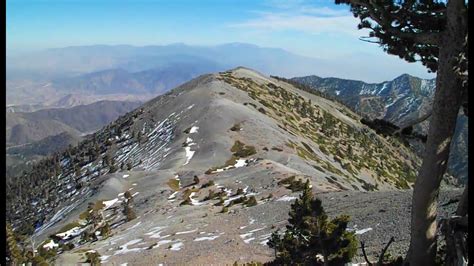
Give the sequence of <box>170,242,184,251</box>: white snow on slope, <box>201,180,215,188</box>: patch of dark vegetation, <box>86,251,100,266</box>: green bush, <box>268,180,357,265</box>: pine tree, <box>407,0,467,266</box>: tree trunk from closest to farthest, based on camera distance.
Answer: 1. <box>407,0,467,266</box>: tree trunk
2. <box>268,180,357,265</box>: pine tree
3. <box>86,251,100,266</box>: green bush
4. <box>170,242,184,251</box>: white snow on slope
5. <box>201,180,215,188</box>: patch of dark vegetation

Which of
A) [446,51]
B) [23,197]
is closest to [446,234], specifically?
[446,51]

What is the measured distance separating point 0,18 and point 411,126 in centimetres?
985

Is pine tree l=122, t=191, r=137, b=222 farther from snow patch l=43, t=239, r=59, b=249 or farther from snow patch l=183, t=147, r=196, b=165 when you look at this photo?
snow patch l=183, t=147, r=196, b=165

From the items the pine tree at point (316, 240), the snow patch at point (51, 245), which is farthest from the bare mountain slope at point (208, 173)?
the pine tree at point (316, 240)

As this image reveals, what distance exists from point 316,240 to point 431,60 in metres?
7.70

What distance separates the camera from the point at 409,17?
1224 cm

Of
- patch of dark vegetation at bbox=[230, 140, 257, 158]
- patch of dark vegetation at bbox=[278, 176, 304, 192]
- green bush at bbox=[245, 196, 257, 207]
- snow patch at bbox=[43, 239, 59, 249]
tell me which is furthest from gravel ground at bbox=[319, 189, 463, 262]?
patch of dark vegetation at bbox=[230, 140, 257, 158]

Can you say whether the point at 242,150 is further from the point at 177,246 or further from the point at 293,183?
the point at 177,246

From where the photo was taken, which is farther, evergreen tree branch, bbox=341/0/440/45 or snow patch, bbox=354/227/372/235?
snow patch, bbox=354/227/372/235

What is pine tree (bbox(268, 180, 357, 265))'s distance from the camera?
1733 centimetres

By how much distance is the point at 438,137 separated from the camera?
1122 centimetres

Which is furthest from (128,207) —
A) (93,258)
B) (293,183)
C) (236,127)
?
(236,127)

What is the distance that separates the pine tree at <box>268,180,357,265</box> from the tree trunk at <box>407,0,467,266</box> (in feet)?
16.8

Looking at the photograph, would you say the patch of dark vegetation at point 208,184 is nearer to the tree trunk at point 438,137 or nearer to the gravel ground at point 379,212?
the gravel ground at point 379,212
